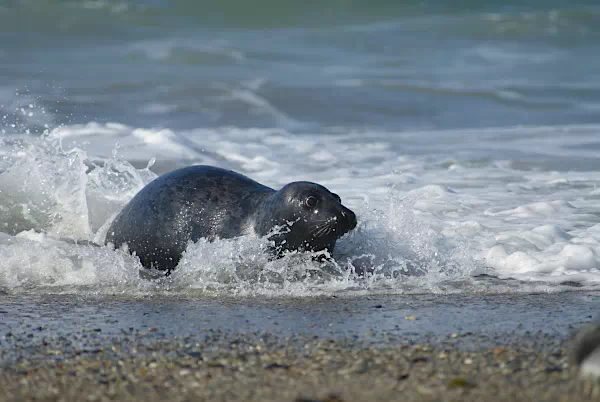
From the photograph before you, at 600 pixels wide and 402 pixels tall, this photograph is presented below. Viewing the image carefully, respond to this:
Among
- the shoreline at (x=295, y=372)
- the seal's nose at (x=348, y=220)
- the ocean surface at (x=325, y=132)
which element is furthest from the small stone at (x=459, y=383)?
the seal's nose at (x=348, y=220)

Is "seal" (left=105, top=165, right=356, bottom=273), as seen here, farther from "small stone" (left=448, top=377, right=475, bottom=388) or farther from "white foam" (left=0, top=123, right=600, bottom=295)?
"small stone" (left=448, top=377, right=475, bottom=388)

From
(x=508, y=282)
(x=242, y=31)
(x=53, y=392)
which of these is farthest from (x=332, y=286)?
(x=242, y=31)

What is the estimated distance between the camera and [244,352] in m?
3.80

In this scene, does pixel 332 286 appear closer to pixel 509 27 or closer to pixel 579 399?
pixel 579 399

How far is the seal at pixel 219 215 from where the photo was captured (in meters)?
5.45

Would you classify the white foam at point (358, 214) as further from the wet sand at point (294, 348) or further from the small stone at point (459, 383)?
the small stone at point (459, 383)

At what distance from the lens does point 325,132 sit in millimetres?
12773

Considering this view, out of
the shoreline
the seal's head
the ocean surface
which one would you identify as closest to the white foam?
the ocean surface

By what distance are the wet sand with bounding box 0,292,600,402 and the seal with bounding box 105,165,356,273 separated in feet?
2.06

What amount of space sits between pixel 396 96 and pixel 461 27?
10428 mm

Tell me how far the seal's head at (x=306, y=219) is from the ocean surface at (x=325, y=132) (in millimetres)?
139

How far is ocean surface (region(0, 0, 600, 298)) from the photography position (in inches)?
217

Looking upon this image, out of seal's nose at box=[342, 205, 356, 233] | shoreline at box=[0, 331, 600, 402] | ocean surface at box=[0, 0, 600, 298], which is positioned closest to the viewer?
shoreline at box=[0, 331, 600, 402]

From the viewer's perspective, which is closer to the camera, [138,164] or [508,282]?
[508,282]
